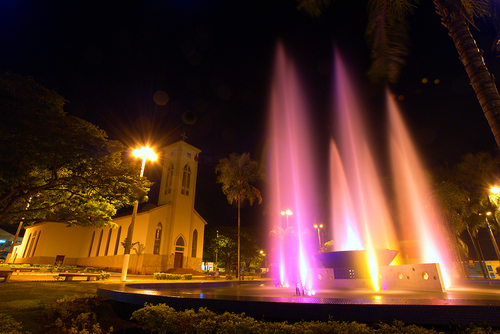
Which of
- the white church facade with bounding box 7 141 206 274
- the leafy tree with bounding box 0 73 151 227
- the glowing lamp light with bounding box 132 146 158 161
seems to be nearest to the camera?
the leafy tree with bounding box 0 73 151 227

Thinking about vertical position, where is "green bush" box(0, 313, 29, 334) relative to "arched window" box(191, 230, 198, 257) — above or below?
below

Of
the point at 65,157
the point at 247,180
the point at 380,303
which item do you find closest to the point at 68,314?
the point at 380,303

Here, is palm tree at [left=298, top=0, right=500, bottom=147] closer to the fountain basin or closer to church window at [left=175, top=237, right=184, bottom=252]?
the fountain basin

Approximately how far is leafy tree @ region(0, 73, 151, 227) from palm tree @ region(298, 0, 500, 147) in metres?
12.3

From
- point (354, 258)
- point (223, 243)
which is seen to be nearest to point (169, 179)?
point (223, 243)

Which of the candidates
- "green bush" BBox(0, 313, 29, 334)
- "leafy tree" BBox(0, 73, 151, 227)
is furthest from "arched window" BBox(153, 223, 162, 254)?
"green bush" BBox(0, 313, 29, 334)

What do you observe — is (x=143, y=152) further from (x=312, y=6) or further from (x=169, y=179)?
(x=169, y=179)

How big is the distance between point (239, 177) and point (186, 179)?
621 inches

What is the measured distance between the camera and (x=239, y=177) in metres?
29.6

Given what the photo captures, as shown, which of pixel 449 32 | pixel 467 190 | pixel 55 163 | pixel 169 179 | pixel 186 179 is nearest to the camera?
pixel 449 32

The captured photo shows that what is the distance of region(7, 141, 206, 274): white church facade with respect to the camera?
115 feet

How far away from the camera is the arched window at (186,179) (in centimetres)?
4161

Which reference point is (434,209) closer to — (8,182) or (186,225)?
(186,225)

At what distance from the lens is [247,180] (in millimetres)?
29812
